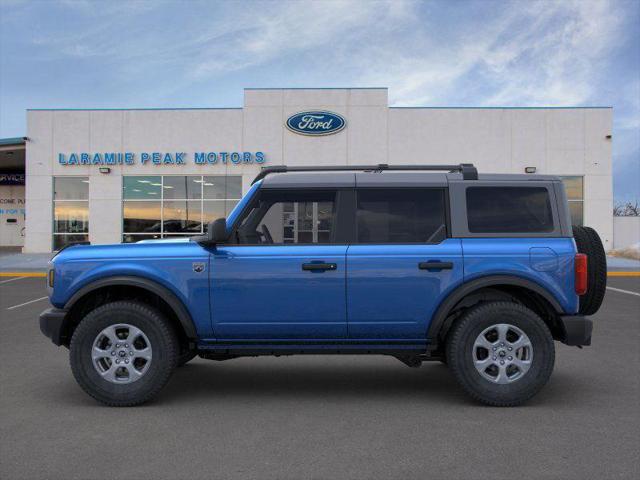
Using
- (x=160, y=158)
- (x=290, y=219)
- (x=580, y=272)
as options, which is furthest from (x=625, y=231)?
(x=290, y=219)

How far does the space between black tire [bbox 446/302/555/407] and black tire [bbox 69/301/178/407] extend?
2.33 meters

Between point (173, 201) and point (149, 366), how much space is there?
20.8m

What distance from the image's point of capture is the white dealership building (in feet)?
79.1

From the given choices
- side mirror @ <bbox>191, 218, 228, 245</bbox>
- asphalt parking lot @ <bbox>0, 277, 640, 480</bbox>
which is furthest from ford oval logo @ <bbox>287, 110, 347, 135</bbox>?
side mirror @ <bbox>191, 218, 228, 245</bbox>

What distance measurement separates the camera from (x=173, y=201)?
24.6m

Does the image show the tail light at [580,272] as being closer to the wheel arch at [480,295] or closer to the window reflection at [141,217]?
the wheel arch at [480,295]

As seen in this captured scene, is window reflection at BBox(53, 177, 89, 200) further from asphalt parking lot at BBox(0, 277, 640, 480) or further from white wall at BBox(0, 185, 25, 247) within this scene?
asphalt parking lot at BBox(0, 277, 640, 480)

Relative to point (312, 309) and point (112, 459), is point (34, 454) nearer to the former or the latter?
point (112, 459)

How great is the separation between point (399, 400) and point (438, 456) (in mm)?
1246

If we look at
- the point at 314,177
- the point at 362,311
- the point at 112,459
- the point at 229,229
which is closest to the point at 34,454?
the point at 112,459

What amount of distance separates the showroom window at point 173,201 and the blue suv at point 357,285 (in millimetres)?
19906

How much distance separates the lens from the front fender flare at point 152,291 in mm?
4602

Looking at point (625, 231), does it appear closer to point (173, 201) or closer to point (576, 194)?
point (576, 194)

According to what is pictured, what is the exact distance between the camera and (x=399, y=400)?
15.8 feet
